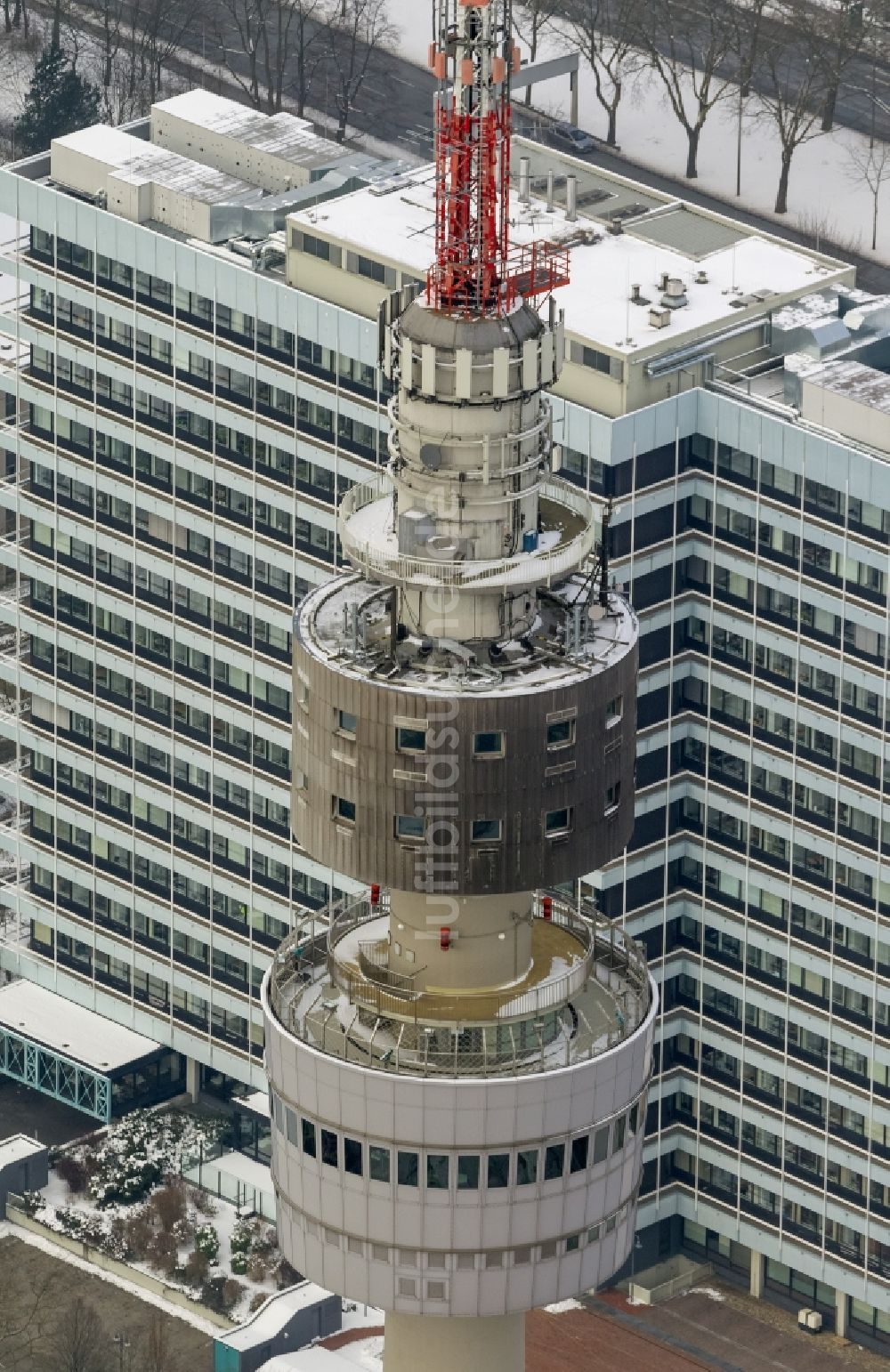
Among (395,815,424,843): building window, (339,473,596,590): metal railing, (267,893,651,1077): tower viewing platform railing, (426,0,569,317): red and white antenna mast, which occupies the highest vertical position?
(426,0,569,317): red and white antenna mast

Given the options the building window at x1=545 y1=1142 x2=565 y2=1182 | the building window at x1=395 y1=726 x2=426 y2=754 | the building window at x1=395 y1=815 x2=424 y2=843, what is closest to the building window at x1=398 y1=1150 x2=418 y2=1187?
the building window at x1=545 y1=1142 x2=565 y2=1182

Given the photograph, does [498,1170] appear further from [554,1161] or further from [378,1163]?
[378,1163]

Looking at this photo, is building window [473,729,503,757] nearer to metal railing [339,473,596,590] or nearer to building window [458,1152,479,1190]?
metal railing [339,473,596,590]

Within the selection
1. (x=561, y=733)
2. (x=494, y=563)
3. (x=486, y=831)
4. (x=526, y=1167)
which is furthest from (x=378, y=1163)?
(x=494, y=563)

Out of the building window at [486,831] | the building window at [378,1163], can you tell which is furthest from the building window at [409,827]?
the building window at [378,1163]

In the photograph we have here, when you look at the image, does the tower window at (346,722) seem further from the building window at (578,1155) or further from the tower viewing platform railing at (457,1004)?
the building window at (578,1155)
